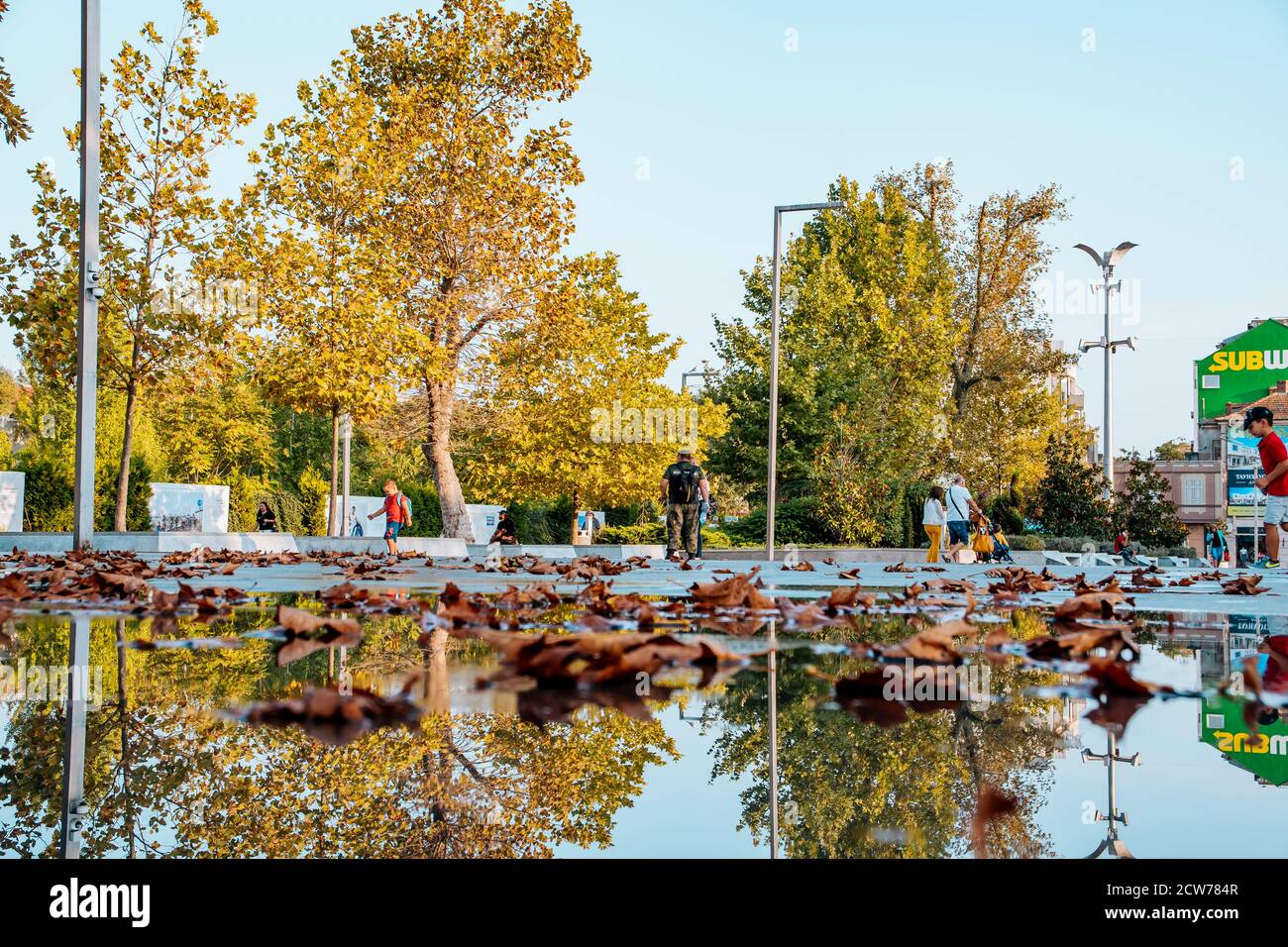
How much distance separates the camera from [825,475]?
36.6 meters

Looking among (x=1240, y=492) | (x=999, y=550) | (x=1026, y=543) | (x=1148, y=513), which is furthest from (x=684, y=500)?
(x=1240, y=492)

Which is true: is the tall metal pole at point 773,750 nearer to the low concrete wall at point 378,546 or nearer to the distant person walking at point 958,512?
the low concrete wall at point 378,546

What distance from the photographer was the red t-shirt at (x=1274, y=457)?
12.1 m

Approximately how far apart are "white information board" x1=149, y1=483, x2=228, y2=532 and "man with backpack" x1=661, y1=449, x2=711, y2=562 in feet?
49.9

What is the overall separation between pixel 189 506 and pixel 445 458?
785cm

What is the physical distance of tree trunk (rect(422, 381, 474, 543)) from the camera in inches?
1075

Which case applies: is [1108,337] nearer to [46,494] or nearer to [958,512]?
[958,512]

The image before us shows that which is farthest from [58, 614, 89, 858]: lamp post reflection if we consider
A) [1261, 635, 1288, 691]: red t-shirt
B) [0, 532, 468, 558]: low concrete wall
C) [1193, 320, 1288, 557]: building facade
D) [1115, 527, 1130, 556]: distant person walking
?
[1193, 320, 1288, 557]: building facade

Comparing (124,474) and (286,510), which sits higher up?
(124,474)

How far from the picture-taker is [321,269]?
22.2 meters

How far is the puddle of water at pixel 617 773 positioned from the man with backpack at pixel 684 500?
52.0 ft

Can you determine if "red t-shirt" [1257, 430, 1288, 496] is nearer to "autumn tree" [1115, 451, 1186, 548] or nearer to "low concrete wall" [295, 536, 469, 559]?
"low concrete wall" [295, 536, 469, 559]

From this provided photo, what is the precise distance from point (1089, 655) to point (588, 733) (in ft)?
7.67
